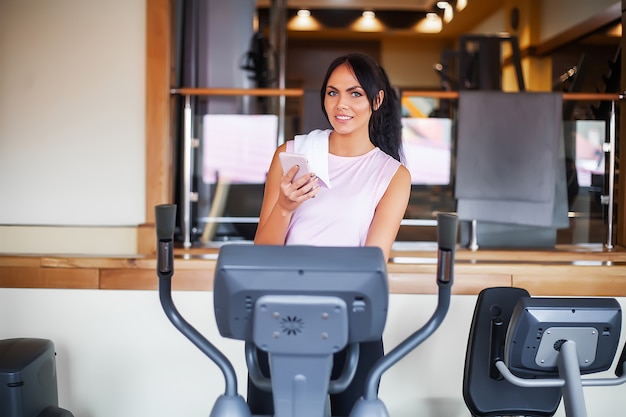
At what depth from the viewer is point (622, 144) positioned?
3.33 meters

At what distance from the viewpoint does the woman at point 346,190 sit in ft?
5.13

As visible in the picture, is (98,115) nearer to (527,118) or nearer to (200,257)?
(200,257)

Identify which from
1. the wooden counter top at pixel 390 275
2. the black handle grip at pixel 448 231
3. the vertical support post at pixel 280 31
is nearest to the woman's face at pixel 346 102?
the black handle grip at pixel 448 231

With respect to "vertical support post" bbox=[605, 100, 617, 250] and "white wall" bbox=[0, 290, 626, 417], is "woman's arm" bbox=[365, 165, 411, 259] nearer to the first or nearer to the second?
"white wall" bbox=[0, 290, 626, 417]

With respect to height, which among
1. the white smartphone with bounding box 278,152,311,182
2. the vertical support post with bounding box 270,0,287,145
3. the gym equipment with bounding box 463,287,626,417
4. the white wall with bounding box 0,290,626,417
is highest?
the vertical support post with bounding box 270,0,287,145

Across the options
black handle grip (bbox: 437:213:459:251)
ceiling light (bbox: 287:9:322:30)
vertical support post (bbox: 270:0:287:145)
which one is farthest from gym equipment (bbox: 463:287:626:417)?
ceiling light (bbox: 287:9:322:30)

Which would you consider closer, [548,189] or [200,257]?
[200,257]

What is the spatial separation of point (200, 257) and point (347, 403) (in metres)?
1.48

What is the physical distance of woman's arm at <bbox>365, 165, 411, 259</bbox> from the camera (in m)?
1.54

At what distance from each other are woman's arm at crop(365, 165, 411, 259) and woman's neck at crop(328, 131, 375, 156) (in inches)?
3.7

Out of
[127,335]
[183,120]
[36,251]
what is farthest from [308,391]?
[183,120]

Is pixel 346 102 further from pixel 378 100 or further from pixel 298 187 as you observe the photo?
pixel 298 187

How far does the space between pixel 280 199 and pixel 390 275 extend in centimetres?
138

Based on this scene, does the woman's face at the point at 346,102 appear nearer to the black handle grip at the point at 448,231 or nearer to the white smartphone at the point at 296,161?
the white smartphone at the point at 296,161
